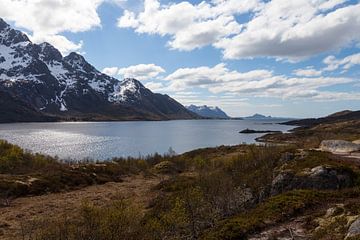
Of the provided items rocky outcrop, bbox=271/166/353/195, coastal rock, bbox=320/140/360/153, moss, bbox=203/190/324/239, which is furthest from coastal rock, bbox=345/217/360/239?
coastal rock, bbox=320/140/360/153

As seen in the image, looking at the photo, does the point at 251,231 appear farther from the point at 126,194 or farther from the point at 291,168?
the point at 126,194

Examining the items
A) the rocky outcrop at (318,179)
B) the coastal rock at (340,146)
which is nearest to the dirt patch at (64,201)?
the rocky outcrop at (318,179)

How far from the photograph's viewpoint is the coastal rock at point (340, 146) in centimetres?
3952

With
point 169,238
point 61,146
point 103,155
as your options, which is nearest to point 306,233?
point 169,238

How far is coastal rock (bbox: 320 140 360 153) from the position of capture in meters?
39.5

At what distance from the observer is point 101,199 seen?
4591 centimetres

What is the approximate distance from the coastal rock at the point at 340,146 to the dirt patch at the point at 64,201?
21932 mm

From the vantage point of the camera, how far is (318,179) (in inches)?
1029

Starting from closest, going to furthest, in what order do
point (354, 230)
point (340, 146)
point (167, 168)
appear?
point (354, 230), point (340, 146), point (167, 168)

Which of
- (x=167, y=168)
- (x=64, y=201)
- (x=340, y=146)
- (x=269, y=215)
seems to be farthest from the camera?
(x=167, y=168)

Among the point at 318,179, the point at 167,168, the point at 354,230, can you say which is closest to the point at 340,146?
the point at 318,179

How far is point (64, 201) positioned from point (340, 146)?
32856 millimetres

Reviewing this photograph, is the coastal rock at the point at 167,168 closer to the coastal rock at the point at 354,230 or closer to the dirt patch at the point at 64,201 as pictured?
the dirt patch at the point at 64,201

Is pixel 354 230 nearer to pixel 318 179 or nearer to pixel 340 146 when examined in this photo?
pixel 318 179
